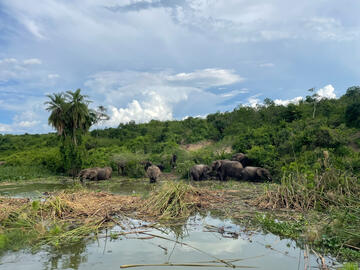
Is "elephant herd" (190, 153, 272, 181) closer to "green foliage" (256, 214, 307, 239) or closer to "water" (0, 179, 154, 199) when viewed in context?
"water" (0, 179, 154, 199)

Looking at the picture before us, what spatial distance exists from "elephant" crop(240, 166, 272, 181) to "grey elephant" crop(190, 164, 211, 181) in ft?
7.79

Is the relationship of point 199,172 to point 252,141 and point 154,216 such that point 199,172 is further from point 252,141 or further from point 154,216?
point 154,216

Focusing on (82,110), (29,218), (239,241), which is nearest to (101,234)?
(29,218)

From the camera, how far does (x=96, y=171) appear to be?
2045cm

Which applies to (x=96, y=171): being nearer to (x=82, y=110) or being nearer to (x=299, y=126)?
(x=82, y=110)

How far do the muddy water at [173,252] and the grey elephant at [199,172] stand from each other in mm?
11136

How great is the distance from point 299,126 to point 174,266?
18.7 meters

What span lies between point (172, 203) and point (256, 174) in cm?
901

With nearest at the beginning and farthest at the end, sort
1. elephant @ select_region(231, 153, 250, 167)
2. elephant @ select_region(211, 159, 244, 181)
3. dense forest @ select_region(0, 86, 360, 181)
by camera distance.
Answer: dense forest @ select_region(0, 86, 360, 181) → elephant @ select_region(211, 159, 244, 181) → elephant @ select_region(231, 153, 250, 167)

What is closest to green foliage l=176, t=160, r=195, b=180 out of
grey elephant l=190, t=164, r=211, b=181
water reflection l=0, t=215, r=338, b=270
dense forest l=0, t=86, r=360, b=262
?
dense forest l=0, t=86, r=360, b=262

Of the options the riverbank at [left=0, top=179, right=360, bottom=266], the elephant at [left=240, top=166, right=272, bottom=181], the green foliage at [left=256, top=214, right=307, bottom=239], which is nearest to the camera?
the riverbank at [left=0, top=179, right=360, bottom=266]

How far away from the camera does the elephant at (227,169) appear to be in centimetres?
1752

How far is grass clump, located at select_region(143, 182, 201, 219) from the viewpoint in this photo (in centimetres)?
826

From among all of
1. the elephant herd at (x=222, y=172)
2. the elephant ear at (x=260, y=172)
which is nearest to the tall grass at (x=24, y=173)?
the elephant herd at (x=222, y=172)
